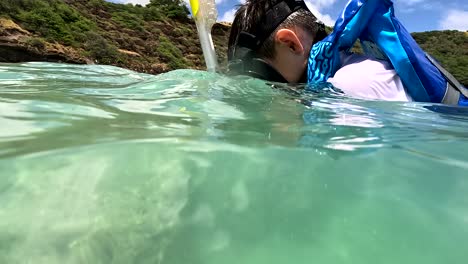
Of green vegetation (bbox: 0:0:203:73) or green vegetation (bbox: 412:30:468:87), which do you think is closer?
green vegetation (bbox: 0:0:203:73)

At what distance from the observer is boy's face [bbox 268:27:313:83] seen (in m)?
3.20

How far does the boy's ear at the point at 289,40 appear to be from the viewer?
3.18 m

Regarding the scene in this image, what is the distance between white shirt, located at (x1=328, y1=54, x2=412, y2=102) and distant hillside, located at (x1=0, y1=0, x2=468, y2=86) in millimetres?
11404

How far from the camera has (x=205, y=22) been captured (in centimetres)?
357

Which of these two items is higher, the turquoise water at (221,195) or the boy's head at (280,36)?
the boy's head at (280,36)

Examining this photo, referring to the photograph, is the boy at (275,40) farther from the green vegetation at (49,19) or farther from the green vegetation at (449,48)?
the green vegetation at (449,48)

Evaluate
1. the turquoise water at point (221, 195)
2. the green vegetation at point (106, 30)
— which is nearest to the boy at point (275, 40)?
the turquoise water at point (221, 195)

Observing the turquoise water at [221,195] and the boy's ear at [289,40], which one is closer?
the turquoise water at [221,195]

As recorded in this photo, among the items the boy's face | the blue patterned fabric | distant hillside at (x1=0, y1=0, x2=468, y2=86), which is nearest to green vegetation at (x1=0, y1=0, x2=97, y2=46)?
distant hillside at (x1=0, y1=0, x2=468, y2=86)

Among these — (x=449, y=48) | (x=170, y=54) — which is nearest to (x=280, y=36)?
(x=170, y=54)

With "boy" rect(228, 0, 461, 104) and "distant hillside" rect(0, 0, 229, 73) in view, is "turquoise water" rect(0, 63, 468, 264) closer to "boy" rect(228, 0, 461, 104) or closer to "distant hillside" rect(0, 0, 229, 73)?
"boy" rect(228, 0, 461, 104)

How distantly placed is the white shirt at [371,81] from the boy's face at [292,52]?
57 cm

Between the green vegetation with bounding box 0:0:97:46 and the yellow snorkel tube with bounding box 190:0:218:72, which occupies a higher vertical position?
the green vegetation with bounding box 0:0:97:46

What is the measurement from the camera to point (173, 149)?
1.10 meters
